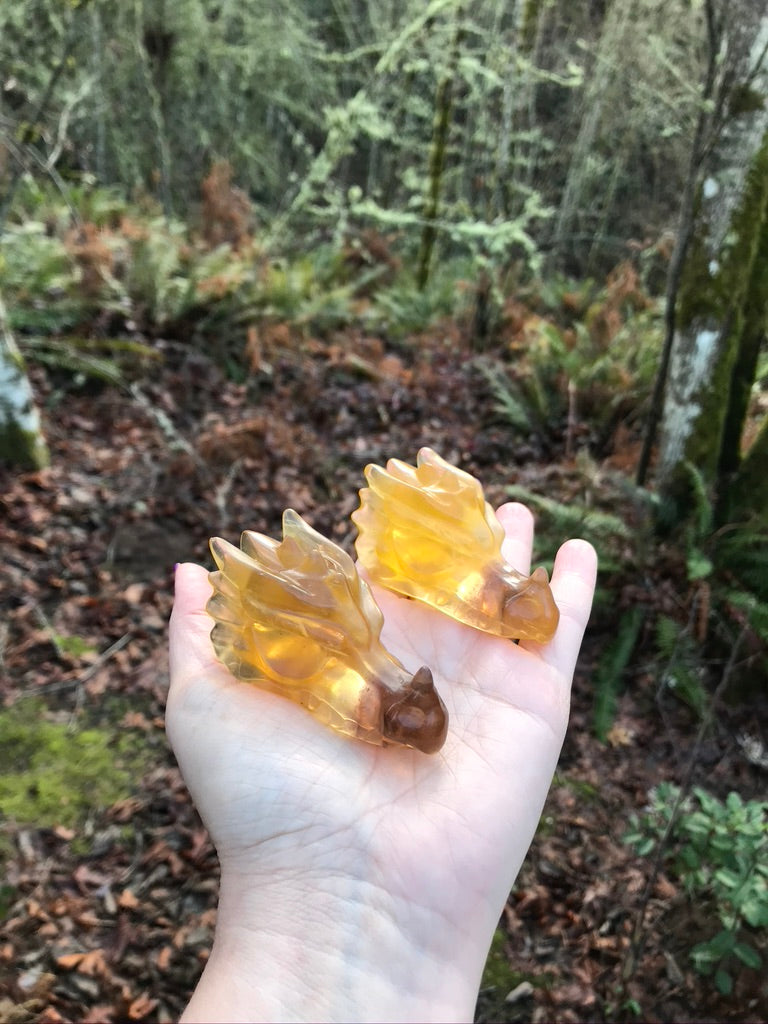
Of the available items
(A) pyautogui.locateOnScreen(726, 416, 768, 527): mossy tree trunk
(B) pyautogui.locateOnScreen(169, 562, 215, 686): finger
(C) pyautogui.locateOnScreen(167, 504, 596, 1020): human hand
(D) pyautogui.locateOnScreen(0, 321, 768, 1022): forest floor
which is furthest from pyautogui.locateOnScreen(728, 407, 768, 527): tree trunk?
(B) pyautogui.locateOnScreen(169, 562, 215, 686): finger

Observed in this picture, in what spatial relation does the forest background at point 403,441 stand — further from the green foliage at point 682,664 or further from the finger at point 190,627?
the finger at point 190,627

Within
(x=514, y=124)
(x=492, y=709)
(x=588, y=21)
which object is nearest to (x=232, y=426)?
(x=492, y=709)

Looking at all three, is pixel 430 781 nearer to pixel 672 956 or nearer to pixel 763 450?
pixel 672 956

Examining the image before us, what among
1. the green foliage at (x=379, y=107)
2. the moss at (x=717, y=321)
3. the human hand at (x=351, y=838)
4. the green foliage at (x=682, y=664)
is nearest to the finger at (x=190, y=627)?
the human hand at (x=351, y=838)

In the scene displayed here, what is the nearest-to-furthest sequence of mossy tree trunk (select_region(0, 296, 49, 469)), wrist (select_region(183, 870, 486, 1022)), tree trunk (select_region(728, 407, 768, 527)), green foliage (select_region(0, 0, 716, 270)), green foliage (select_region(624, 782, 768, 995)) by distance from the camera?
wrist (select_region(183, 870, 486, 1022)), green foliage (select_region(624, 782, 768, 995)), tree trunk (select_region(728, 407, 768, 527)), mossy tree trunk (select_region(0, 296, 49, 469)), green foliage (select_region(0, 0, 716, 270))

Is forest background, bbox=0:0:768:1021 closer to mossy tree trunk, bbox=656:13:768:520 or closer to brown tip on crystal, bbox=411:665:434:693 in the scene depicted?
mossy tree trunk, bbox=656:13:768:520

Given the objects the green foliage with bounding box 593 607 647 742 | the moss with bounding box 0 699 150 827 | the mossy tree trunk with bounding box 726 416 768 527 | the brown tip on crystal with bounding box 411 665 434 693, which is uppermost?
the brown tip on crystal with bounding box 411 665 434 693
